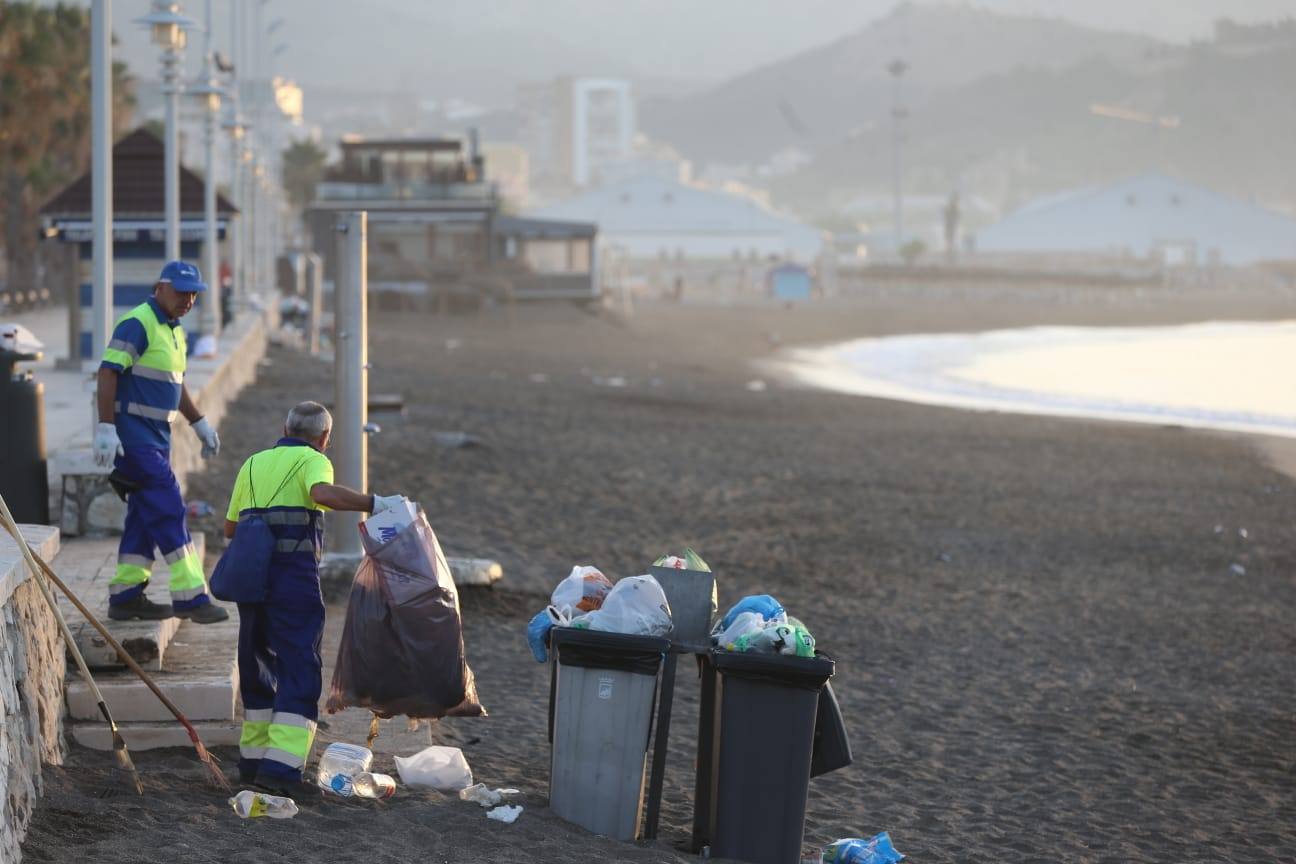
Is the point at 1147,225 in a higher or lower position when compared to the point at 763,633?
higher

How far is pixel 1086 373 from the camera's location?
150 feet

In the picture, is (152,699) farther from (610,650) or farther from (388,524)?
(610,650)

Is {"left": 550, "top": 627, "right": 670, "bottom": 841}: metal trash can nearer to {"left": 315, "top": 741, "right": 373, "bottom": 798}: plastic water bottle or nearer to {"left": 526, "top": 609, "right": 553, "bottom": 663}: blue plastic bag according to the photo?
{"left": 526, "top": 609, "right": 553, "bottom": 663}: blue plastic bag

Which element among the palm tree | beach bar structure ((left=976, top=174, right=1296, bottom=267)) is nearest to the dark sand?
the palm tree

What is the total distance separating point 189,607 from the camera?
793 centimetres

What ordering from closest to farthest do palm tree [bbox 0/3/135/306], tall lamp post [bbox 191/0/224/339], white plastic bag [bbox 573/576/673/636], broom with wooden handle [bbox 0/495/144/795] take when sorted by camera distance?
broom with wooden handle [bbox 0/495/144/795] < white plastic bag [bbox 573/576/673/636] < tall lamp post [bbox 191/0/224/339] < palm tree [bbox 0/3/135/306]

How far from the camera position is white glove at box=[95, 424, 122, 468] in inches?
293

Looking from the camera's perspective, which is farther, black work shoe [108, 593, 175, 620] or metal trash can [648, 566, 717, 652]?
black work shoe [108, 593, 175, 620]

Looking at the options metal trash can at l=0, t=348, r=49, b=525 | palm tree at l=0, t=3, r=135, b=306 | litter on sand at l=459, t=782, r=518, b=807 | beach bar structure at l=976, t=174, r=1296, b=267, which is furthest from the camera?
beach bar structure at l=976, t=174, r=1296, b=267

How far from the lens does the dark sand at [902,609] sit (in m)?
6.64

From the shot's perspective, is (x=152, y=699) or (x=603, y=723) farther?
(x=152, y=699)

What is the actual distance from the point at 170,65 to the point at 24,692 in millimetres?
11592

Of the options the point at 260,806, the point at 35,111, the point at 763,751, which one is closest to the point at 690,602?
the point at 763,751

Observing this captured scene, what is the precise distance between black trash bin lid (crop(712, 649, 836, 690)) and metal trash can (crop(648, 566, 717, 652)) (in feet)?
1.21
